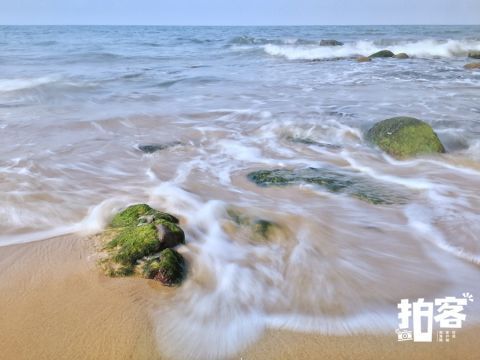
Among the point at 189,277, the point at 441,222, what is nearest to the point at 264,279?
the point at 189,277

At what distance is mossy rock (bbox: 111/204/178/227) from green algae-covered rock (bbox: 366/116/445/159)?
3.37 metres

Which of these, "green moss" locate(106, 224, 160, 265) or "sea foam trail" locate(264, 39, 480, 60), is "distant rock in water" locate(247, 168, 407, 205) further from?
"sea foam trail" locate(264, 39, 480, 60)

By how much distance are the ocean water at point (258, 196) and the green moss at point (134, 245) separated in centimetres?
30

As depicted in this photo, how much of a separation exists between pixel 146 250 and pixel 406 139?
13.0 feet

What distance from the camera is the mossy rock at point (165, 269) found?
263 centimetres

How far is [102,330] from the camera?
223 cm

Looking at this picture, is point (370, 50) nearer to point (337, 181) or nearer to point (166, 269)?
point (337, 181)

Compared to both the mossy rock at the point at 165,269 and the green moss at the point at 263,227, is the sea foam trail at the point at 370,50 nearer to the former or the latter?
the green moss at the point at 263,227

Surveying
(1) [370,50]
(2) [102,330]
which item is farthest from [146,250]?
(1) [370,50]

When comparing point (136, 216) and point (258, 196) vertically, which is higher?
point (136, 216)

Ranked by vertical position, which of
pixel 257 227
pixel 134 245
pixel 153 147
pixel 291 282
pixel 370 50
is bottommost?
pixel 291 282

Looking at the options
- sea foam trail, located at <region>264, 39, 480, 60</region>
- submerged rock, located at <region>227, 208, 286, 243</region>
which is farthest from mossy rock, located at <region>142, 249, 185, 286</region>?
sea foam trail, located at <region>264, 39, 480, 60</region>

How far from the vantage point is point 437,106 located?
28.0ft

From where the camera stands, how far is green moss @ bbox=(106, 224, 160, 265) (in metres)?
2.76
